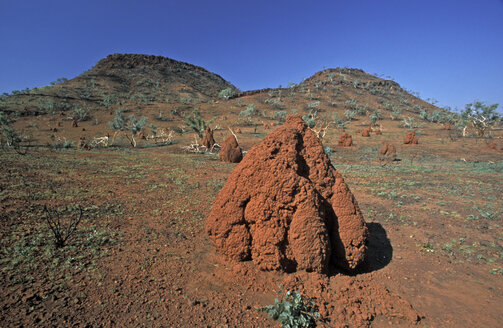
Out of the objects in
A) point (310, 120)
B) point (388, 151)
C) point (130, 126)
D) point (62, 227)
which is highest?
point (310, 120)

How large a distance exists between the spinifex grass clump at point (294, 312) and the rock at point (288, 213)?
Result: 2.05 feet

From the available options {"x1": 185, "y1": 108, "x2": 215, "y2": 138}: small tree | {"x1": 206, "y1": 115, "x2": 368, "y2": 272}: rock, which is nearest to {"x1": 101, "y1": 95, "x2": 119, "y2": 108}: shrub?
{"x1": 185, "y1": 108, "x2": 215, "y2": 138}: small tree

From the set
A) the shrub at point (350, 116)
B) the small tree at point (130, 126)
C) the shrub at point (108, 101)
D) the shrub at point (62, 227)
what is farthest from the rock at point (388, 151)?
the shrub at point (108, 101)

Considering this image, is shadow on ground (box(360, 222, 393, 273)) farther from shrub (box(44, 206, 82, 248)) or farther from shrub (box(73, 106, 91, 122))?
shrub (box(73, 106, 91, 122))

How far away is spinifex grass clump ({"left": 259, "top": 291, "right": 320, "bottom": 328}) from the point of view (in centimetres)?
271

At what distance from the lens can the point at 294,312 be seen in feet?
9.12

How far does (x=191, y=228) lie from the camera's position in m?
5.24

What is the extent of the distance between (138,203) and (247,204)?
4.03m

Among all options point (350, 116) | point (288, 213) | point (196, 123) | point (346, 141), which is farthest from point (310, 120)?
point (350, 116)

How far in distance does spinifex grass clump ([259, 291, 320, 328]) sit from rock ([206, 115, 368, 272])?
0.62 meters

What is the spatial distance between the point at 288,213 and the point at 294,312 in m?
1.29

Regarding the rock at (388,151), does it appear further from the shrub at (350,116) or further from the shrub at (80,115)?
the shrub at (80,115)

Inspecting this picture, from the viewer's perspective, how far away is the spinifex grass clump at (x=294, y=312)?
8.87 feet

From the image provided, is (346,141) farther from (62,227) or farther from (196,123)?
(62,227)
